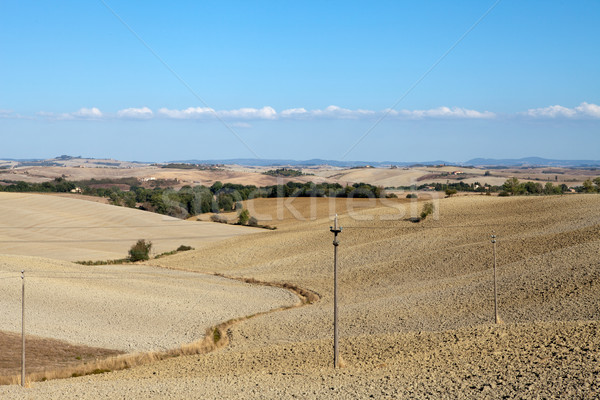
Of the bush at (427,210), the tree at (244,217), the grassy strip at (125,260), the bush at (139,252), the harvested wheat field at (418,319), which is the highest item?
the bush at (427,210)

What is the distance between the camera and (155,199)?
419ft

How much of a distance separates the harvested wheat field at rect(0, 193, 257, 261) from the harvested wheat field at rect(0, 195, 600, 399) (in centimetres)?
1059

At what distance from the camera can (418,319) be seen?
35.9 m

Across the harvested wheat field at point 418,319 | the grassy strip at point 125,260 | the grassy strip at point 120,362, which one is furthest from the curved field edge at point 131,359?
the grassy strip at point 125,260

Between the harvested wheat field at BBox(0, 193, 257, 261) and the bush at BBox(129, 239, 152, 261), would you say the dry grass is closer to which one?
the bush at BBox(129, 239, 152, 261)

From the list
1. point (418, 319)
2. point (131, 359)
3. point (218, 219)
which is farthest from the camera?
point (218, 219)

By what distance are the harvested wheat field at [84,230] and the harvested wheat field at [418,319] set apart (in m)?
10.6

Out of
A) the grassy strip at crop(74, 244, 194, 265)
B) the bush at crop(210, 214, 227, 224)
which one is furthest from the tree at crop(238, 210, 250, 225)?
the grassy strip at crop(74, 244, 194, 265)

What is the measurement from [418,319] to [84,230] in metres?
65.4

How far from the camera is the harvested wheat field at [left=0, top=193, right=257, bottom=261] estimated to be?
75.8m

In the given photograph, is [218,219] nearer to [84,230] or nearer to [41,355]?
[84,230]

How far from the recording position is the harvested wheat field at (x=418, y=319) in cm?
2164

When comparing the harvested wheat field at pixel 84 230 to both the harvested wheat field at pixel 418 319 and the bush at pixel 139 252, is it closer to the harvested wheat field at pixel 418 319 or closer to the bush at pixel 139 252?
the bush at pixel 139 252

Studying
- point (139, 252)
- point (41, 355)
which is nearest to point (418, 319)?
point (41, 355)
